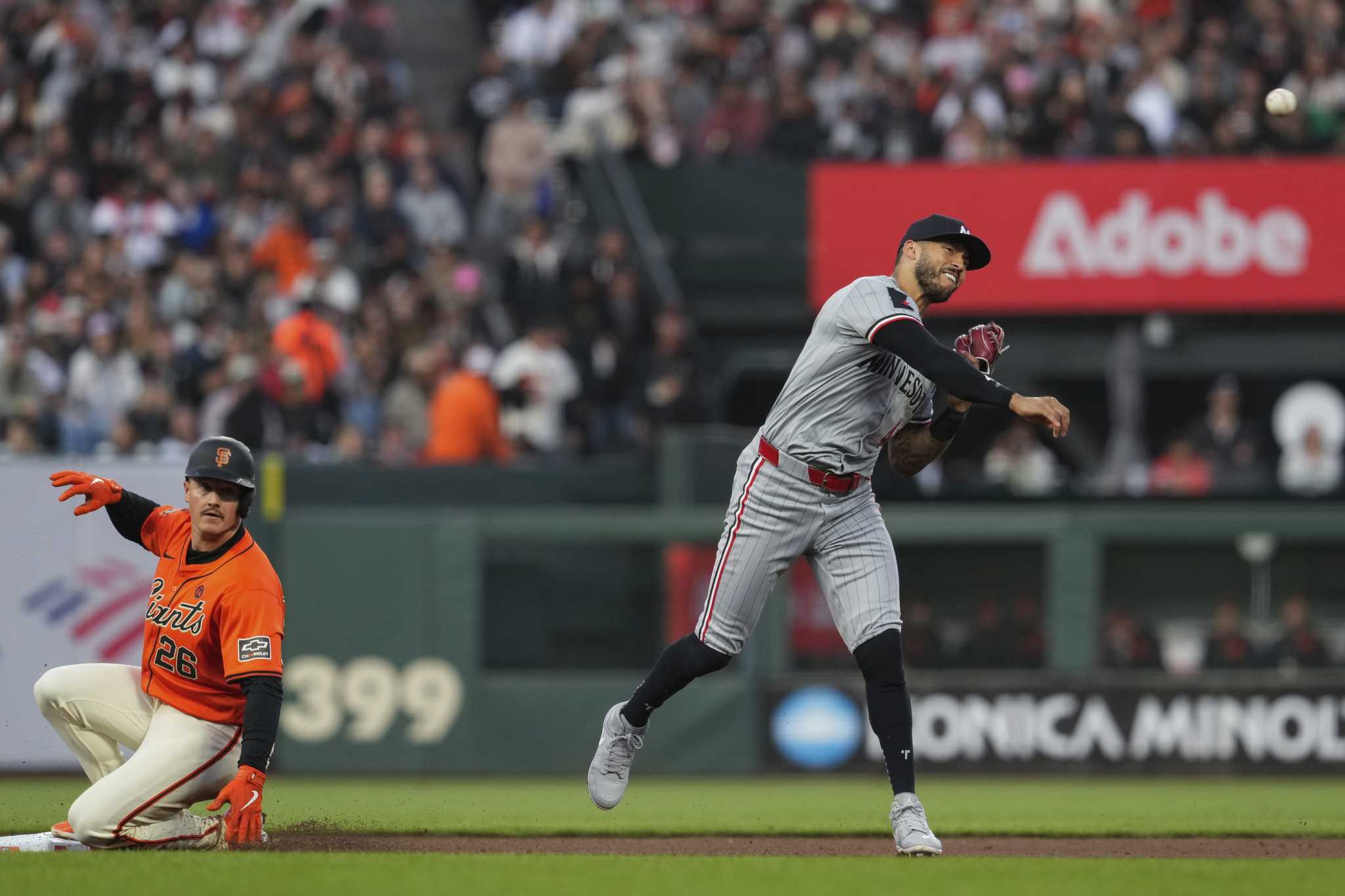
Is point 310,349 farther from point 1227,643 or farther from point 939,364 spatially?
point 939,364


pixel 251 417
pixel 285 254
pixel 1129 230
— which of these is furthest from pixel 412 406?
pixel 1129 230

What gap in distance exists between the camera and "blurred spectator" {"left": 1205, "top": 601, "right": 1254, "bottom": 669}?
11.7 metres

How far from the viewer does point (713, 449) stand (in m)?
12.3

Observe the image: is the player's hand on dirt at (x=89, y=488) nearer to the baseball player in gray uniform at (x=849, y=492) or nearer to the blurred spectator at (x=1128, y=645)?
the baseball player in gray uniform at (x=849, y=492)

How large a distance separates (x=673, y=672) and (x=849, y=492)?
90 centimetres

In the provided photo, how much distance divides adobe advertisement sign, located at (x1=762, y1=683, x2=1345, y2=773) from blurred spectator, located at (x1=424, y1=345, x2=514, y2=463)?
2.79m

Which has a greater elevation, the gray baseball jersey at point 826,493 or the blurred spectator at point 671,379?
the blurred spectator at point 671,379

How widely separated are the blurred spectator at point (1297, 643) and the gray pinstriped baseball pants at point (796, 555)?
5818 millimetres

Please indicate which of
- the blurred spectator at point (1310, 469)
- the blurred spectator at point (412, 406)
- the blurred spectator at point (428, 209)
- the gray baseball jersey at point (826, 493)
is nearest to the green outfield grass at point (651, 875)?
the gray baseball jersey at point (826, 493)

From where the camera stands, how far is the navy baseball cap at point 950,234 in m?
6.57

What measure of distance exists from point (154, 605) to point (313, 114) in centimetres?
997

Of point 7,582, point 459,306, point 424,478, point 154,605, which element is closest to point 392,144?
point 459,306

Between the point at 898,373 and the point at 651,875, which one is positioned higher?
the point at 898,373

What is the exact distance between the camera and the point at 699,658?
6746 millimetres
